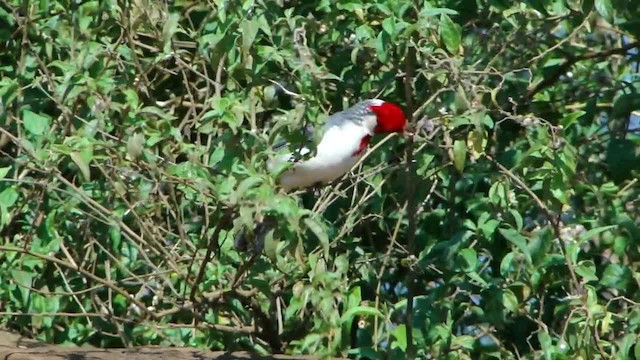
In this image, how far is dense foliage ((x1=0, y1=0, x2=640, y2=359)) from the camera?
4426 mm

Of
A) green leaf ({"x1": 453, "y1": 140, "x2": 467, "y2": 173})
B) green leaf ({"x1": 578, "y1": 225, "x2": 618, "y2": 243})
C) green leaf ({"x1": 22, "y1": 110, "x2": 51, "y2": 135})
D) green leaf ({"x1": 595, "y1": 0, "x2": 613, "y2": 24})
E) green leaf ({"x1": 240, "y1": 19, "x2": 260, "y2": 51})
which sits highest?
green leaf ({"x1": 240, "y1": 19, "x2": 260, "y2": 51})

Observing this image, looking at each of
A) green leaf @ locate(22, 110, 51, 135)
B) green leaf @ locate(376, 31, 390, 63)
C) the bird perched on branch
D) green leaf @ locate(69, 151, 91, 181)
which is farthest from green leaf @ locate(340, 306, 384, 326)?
green leaf @ locate(22, 110, 51, 135)

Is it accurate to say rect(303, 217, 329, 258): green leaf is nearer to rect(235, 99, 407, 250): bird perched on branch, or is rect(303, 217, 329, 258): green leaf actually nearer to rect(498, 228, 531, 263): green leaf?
rect(235, 99, 407, 250): bird perched on branch

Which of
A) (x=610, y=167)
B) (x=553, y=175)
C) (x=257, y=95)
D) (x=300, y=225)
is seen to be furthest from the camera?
(x=610, y=167)

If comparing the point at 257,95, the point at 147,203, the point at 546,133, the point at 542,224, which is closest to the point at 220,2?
the point at 257,95

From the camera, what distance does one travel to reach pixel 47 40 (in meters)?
5.52

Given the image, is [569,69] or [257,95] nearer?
[257,95]

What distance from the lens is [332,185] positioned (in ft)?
16.6

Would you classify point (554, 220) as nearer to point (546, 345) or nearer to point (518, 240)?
point (518, 240)

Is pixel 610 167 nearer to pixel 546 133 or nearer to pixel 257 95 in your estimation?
pixel 546 133

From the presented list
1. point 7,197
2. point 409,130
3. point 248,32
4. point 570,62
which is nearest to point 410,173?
point 409,130

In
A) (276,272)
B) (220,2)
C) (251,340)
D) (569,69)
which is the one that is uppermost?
(220,2)

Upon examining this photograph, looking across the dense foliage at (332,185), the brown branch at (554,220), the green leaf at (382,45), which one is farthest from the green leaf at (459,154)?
the green leaf at (382,45)

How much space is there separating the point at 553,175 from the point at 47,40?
2.18 m
